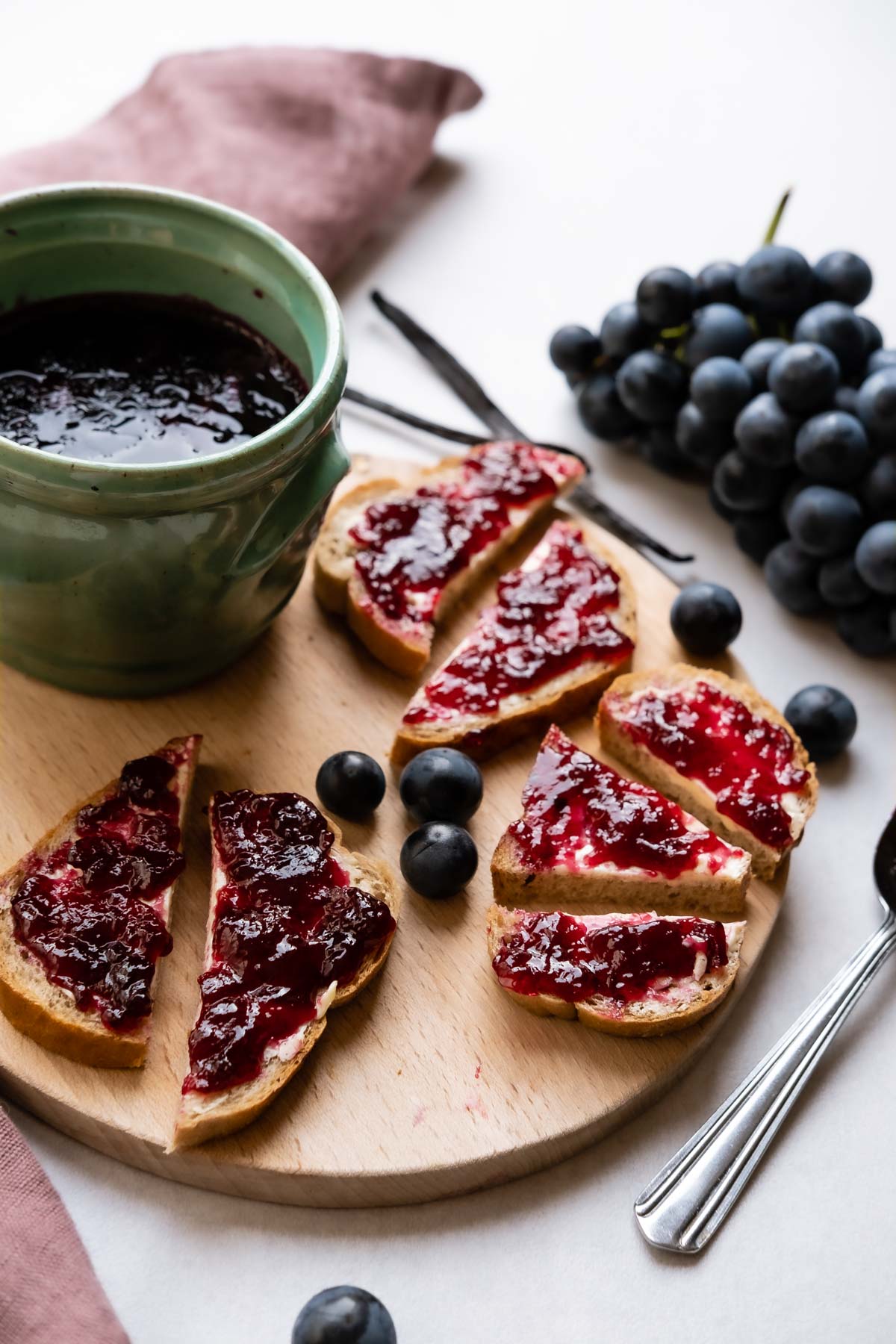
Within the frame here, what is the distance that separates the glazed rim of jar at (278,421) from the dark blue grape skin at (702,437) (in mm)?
1061

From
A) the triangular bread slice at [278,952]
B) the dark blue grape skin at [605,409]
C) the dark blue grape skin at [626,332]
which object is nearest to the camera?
the triangular bread slice at [278,952]

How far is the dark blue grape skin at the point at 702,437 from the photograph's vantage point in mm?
3260

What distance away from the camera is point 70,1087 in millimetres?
2209

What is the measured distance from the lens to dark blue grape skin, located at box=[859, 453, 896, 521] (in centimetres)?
302

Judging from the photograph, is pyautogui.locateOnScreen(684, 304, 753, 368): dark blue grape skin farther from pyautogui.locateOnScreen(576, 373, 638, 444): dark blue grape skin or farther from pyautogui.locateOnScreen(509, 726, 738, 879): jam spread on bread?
pyautogui.locateOnScreen(509, 726, 738, 879): jam spread on bread

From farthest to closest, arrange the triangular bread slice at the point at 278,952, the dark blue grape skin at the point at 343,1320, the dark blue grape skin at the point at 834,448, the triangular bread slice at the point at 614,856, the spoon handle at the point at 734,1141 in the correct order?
the dark blue grape skin at the point at 834,448
the triangular bread slice at the point at 614,856
the spoon handle at the point at 734,1141
the triangular bread slice at the point at 278,952
the dark blue grape skin at the point at 343,1320

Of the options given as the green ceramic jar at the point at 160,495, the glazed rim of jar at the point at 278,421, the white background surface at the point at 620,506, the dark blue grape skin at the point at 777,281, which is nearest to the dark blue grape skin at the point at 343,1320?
the white background surface at the point at 620,506

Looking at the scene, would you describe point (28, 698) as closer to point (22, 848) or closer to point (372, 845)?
point (22, 848)

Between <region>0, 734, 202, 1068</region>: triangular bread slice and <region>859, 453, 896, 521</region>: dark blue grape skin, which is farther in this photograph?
<region>859, 453, 896, 521</region>: dark blue grape skin

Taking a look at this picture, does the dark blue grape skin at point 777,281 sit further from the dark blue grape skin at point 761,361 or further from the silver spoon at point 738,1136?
the silver spoon at point 738,1136

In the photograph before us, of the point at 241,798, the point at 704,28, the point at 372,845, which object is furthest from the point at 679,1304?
the point at 704,28

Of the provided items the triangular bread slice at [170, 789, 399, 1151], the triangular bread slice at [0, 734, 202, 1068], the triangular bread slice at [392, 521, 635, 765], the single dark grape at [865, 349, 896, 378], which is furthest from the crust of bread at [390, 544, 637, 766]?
the single dark grape at [865, 349, 896, 378]

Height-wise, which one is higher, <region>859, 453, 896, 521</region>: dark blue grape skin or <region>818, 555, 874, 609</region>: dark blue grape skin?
<region>859, 453, 896, 521</region>: dark blue grape skin

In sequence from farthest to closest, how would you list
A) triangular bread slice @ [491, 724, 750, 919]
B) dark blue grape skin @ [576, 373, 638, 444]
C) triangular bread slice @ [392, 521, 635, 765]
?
dark blue grape skin @ [576, 373, 638, 444] → triangular bread slice @ [392, 521, 635, 765] → triangular bread slice @ [491, 724, 750, 919]
